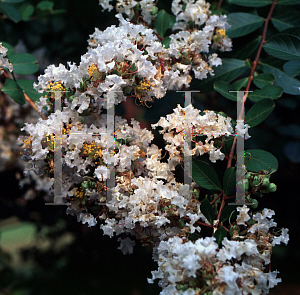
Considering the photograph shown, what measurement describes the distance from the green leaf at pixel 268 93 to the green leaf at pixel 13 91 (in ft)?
2.90

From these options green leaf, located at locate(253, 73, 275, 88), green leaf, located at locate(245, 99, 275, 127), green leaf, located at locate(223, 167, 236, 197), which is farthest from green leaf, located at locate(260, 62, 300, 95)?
green leaf, located at locate(223, 167, 236, 197)

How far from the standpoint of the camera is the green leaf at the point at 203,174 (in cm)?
101

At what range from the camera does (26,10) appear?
5.75 feet

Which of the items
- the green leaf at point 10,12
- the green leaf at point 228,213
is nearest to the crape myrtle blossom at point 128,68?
the green leaf at point 228,213

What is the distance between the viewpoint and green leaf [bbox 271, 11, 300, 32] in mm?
1373

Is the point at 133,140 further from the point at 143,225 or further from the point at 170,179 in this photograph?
the point at 143,225

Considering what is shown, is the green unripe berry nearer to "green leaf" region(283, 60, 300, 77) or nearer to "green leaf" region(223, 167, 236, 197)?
"green leaf" region(223, 167, 236, 197)

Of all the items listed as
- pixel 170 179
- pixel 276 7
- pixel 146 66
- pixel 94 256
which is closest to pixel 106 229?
pixel 170 179

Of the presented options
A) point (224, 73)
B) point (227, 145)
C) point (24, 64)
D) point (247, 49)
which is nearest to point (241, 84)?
point (224, 73)

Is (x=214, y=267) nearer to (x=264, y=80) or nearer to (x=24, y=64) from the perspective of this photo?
(x=264, y=80)

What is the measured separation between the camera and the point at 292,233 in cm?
212

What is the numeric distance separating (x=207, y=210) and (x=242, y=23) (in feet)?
2.94

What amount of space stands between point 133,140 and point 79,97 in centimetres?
24

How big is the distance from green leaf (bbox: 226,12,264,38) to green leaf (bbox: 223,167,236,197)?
678 mm
